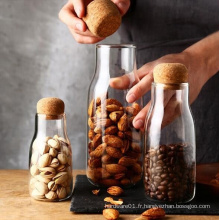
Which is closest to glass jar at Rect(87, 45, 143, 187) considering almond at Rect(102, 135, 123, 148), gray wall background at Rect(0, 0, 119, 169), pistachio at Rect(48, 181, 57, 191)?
almond at Rect(102, 135, 123, 148)

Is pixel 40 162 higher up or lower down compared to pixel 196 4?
lower down

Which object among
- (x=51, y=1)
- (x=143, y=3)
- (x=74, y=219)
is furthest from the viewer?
(x=51, y=1)

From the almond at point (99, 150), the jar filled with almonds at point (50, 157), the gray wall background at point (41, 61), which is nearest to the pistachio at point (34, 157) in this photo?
the jar filled with almonds at point (50, 157)

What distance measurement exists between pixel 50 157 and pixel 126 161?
5.8 inches

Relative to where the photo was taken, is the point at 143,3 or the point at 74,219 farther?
the point at 143,3

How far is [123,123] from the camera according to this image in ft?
3.09

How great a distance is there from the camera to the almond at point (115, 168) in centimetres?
94

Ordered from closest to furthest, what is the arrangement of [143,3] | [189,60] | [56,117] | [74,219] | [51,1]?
[74,219] → [56,117] → [189,60] → [143,3] → [51,1]

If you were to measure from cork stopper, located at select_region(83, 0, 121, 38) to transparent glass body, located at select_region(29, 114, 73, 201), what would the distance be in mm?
181

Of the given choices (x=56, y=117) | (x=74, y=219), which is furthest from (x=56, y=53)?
(x=74, y=219)

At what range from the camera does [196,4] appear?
139cm

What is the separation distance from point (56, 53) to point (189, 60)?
0.72 metres

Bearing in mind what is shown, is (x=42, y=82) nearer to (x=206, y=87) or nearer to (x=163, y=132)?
(x=206, y=87)

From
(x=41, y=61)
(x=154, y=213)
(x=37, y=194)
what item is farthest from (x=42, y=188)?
(x=41, y=61)
